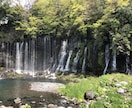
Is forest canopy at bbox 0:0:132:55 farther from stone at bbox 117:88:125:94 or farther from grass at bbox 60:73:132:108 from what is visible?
stone at bbox 117:88:125:94

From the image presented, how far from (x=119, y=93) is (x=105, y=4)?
21.5 meters

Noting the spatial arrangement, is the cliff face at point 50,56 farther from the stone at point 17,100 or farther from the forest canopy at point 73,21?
the stone at point 17,100

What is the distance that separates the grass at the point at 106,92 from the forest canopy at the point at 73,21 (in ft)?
30.3

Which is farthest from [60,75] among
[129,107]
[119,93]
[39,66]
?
[129,107]

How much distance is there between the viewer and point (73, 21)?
4312cm

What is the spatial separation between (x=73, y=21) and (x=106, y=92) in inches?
958

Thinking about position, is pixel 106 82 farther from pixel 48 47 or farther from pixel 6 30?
pixel 6 30

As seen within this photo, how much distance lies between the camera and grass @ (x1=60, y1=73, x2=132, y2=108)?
16906 millimetres

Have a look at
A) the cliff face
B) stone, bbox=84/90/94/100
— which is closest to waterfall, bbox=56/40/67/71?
the cliff face

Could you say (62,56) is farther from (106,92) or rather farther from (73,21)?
(106,92)

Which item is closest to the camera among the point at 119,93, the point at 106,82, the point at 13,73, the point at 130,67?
the point at 119,93

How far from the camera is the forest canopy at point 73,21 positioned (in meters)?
32.7

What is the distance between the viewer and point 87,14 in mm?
40312

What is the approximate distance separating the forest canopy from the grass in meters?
9.23
